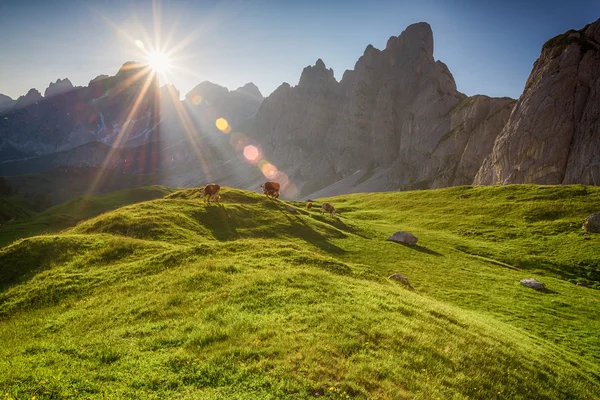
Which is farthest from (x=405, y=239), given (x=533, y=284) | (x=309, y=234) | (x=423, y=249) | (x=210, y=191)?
(x=210, y=191)

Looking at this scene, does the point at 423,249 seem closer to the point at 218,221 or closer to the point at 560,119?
the point at 218,221

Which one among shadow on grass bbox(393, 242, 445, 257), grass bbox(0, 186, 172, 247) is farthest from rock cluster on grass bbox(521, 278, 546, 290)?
grass bbox(0, 186, 172, 247)

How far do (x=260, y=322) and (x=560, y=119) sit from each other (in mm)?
142339

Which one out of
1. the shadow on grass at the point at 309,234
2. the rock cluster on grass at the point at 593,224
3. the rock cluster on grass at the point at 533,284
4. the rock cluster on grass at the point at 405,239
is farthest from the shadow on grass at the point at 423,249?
the rock cluster on grass at the point at 593,224

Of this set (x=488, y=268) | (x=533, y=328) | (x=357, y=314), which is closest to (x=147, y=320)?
(x=357, y=314)

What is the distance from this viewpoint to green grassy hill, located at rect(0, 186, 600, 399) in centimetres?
973

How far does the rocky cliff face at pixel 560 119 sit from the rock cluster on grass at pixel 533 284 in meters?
92.9

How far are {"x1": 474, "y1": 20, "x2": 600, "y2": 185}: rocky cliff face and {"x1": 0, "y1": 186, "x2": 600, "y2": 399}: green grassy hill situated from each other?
89.1 meters

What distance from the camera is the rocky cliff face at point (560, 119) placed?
103 metres

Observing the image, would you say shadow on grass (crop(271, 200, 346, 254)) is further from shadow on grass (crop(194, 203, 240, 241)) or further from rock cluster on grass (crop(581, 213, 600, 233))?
rock cluster on grass (crop(581, 213, 600, 233))

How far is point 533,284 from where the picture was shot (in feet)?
108

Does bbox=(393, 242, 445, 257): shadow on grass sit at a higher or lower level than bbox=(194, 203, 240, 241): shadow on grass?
lower

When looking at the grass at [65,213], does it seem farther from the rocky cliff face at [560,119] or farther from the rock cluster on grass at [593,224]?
the rocky cliff face at [560,119]

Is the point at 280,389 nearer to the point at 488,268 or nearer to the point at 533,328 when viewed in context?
the point at 533,328
